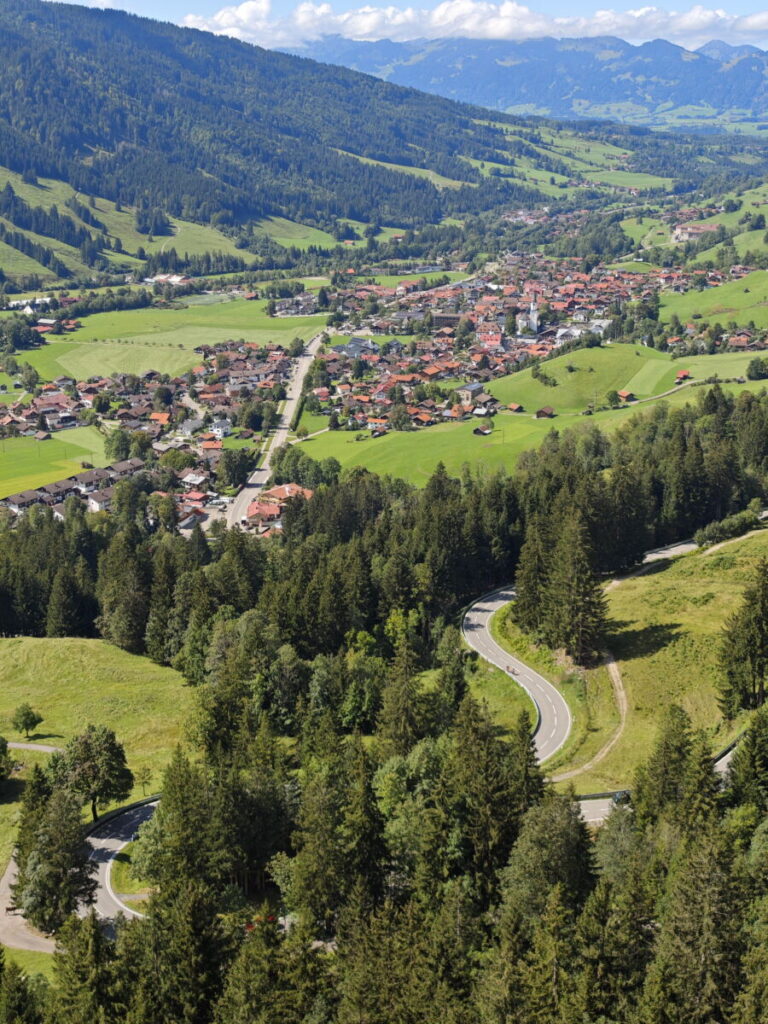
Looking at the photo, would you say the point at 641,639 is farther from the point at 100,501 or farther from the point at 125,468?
the point at 125,468

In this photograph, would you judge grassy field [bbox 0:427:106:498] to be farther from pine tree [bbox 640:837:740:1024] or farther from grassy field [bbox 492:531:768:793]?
pine tree [bbox 640:837:740:1024]

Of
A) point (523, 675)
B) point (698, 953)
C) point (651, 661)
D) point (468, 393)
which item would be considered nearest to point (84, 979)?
point (698, 953)

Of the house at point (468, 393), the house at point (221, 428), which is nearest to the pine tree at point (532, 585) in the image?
the house at point (468, 393)

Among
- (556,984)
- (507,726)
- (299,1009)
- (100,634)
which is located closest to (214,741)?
(507,726)

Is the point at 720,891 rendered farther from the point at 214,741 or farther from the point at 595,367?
the point at 595,367

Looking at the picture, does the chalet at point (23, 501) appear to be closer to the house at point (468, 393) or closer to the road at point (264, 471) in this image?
the road at point (264, 471)

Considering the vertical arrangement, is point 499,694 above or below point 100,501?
above
